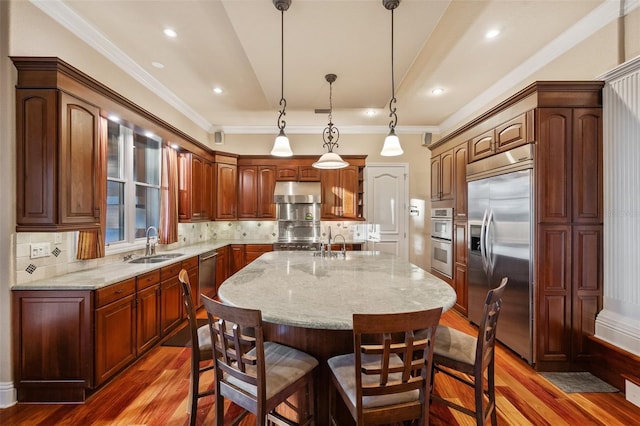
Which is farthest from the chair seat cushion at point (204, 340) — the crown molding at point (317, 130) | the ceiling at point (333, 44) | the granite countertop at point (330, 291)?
the crown molding at point (317, 130)

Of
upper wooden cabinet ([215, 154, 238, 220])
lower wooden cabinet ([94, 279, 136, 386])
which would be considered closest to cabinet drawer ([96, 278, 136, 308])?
lower wooden cabinet ([94, 279, 136, 386])

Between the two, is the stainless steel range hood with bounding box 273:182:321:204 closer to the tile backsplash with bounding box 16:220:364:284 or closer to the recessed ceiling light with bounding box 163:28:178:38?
the tile backsplash with bounding box 16:220:364:284

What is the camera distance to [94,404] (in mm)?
2145

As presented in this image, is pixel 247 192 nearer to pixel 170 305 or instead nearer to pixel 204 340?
pixel 170 305

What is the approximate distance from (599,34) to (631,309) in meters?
2.38

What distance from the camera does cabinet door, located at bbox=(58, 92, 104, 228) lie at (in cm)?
220

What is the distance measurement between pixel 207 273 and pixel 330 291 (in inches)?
122

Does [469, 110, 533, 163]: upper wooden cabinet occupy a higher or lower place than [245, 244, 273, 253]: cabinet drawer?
higher

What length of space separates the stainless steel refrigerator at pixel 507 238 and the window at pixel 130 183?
403cm

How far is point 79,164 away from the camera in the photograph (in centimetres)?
234

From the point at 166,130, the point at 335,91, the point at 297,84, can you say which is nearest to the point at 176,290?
the point at 166,130

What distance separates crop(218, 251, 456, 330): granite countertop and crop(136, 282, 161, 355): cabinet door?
111 centimetres

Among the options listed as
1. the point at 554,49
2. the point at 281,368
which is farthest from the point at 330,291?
the point at 554,49

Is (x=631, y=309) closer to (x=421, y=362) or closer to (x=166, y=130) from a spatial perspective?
(x=421, y=362)
